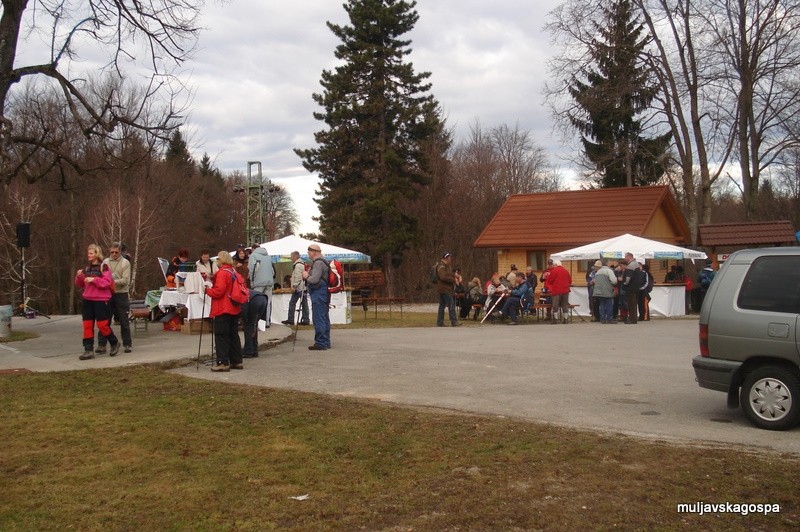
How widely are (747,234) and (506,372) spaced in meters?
22.3

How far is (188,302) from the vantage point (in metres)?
16.2

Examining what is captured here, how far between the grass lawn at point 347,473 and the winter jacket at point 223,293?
8.97 feet

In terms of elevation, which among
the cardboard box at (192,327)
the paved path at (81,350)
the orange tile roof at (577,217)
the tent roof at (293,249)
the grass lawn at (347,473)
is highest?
the orange tile roof at (577,217)

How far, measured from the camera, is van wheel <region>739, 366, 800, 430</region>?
7.66m

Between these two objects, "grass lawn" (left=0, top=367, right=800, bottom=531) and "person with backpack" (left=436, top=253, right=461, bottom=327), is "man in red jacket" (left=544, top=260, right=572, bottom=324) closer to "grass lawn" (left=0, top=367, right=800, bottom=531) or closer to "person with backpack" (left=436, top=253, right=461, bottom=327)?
"person with backpack" (left=436, top=253, right=461, bottom=327)

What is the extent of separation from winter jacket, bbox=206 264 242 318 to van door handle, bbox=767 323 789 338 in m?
6.92

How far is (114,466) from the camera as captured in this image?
6309 mm

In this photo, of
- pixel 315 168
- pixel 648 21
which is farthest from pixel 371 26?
pixel 648 21


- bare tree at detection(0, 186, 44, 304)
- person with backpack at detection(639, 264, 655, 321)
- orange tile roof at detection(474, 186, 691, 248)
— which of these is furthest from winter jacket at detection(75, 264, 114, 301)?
bare tree at detection(0, 186, 44, 304)

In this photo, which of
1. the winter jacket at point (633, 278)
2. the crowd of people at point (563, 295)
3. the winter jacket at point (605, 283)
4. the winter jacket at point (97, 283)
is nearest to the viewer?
the winter jacket at point (97, 283)

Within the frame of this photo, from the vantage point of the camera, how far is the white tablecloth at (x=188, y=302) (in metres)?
16.0

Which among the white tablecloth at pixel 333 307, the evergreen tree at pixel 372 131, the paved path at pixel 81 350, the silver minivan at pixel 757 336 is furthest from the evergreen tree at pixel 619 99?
the silver minivan at pixel 757 336

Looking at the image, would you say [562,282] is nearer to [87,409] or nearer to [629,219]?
[629,219]

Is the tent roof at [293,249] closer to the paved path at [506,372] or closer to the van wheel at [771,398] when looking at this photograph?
the paved path at [506,372]
